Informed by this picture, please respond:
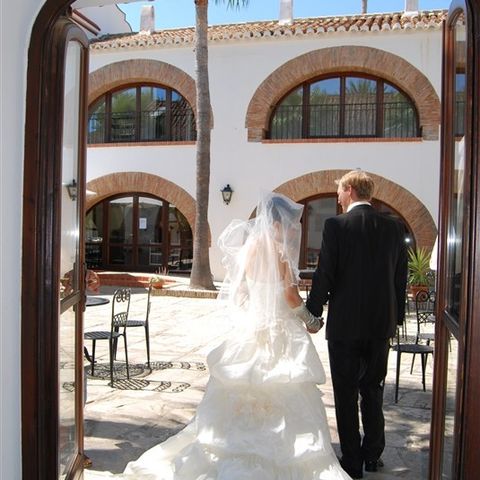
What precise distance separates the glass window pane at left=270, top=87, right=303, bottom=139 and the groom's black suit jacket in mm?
11205

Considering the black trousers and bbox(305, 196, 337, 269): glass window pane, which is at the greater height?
bbox(305, 196, 337, 269): glass window pane

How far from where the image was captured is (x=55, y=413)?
252 cm

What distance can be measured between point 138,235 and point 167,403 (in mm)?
11556

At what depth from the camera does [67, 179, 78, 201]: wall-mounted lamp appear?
3.06 metres

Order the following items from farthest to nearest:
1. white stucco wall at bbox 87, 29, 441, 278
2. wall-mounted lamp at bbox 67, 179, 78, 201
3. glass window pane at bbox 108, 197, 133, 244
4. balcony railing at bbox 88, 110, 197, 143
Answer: glass window pane at bbox 108, 197, 133, 244
balcony railing at bbox 88, 110, 197, 143
white stucco wall at bbox 87, 29, 441, 278
wall-mounted lamp at bbox 67, 179, 78, 201

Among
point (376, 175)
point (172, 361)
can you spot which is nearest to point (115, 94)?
point (376, 175)

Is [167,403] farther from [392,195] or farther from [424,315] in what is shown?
[392,195]

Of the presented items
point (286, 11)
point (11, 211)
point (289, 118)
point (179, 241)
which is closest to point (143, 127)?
point (179, 241)

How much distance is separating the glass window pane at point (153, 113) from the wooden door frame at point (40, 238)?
13288 millimetres

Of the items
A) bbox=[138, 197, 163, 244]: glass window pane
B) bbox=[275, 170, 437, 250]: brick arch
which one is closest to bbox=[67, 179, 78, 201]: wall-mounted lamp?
bbox=[275, 170, 437, 250]: brick arch

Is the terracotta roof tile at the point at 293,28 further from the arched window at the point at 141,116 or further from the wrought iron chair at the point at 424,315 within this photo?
the wrought iron chair at the point at 424,315

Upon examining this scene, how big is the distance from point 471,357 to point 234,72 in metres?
13.5

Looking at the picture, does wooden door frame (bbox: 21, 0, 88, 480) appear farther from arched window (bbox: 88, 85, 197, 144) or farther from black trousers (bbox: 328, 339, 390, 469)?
arched window (bbox: 88, 85, 197, 144)

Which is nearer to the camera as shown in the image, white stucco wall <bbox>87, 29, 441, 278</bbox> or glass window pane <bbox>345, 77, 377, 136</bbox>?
white stucco wall <bbox>87, 29, 441, 278</bbox>
